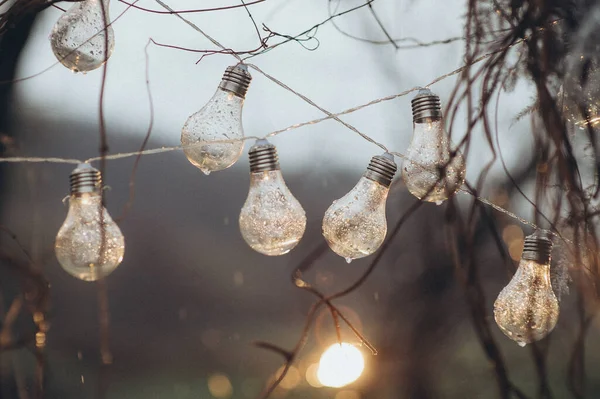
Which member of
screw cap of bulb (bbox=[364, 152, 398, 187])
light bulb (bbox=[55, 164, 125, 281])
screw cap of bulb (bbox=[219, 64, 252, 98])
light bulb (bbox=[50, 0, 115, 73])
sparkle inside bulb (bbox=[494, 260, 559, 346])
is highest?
light bulb (bbox=[50, 0, 115, 73])

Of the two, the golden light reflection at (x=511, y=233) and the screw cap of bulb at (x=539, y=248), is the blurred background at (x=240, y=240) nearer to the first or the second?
the golden light reflection at (x=511, y=233)

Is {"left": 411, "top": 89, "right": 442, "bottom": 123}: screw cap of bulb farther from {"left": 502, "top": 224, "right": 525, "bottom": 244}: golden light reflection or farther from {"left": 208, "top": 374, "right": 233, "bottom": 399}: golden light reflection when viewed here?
{"left": 208, "top": 374, "right": 233, "bottom": 399}: golden light reflection

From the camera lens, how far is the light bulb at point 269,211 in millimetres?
544

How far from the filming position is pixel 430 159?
0.56 metres

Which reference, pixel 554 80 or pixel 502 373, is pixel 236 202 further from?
pixel 502 373

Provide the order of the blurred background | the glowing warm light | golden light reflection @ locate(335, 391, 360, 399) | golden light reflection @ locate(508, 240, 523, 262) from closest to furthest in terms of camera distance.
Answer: the glowing warm light
golden light reflection @ locate(508, 240, 523, 262)
the blurred background
golden light reflection @ locate(335, 391, 360, 399)

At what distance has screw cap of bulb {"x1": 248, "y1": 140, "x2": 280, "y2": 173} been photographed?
0.56m

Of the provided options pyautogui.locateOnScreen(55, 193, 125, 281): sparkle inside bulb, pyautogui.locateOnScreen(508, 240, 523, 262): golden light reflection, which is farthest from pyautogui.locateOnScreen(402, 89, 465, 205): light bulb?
pyautogui.locateOnScreen(508, 240, 523, 262): golden light reflection

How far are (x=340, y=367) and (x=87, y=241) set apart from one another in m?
0.99

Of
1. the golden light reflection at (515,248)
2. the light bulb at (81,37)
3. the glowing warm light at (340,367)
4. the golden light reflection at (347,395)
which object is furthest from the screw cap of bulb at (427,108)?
the golden light reflection at (347,395)

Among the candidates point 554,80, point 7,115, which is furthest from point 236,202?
point 554,80

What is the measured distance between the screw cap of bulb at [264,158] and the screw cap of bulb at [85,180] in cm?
13

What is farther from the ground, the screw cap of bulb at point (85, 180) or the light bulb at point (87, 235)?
the screw cap of bulb at point (85, 180)

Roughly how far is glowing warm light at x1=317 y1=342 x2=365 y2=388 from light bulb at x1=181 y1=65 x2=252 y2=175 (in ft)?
2.82
